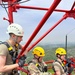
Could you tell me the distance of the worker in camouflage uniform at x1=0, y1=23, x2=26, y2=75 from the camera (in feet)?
16.9

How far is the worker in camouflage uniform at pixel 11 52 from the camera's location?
514 cm

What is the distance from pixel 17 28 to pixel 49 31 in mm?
4292

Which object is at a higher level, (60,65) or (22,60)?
(60,65)

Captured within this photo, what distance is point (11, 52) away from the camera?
17.6 feet

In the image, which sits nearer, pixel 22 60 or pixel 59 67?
pixel 22 60

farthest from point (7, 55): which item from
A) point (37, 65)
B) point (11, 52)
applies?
point (37, 65)

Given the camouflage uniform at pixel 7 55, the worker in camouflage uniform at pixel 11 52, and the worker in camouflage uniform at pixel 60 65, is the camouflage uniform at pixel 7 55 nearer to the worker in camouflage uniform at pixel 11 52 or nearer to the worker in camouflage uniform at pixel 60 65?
the worker in camouflage uniform at pixel 11 52

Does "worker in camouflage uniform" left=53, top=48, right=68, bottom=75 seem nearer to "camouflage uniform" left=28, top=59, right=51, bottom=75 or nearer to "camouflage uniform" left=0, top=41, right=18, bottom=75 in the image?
"camouflage uniform" left=28, top=59, right=51, bottom=75

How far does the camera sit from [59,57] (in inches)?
317

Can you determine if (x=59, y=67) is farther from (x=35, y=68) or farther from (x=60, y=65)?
(x=35, y=68)

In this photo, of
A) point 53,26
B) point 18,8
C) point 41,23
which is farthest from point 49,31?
point 41,23

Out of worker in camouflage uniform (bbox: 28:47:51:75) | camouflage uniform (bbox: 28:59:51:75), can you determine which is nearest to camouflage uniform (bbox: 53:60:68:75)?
worker in camouflage uniform (bbox: 28:47:51:75)

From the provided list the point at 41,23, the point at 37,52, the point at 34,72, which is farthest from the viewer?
the point at 37,52

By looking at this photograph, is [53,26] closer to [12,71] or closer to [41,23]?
[41,23]
